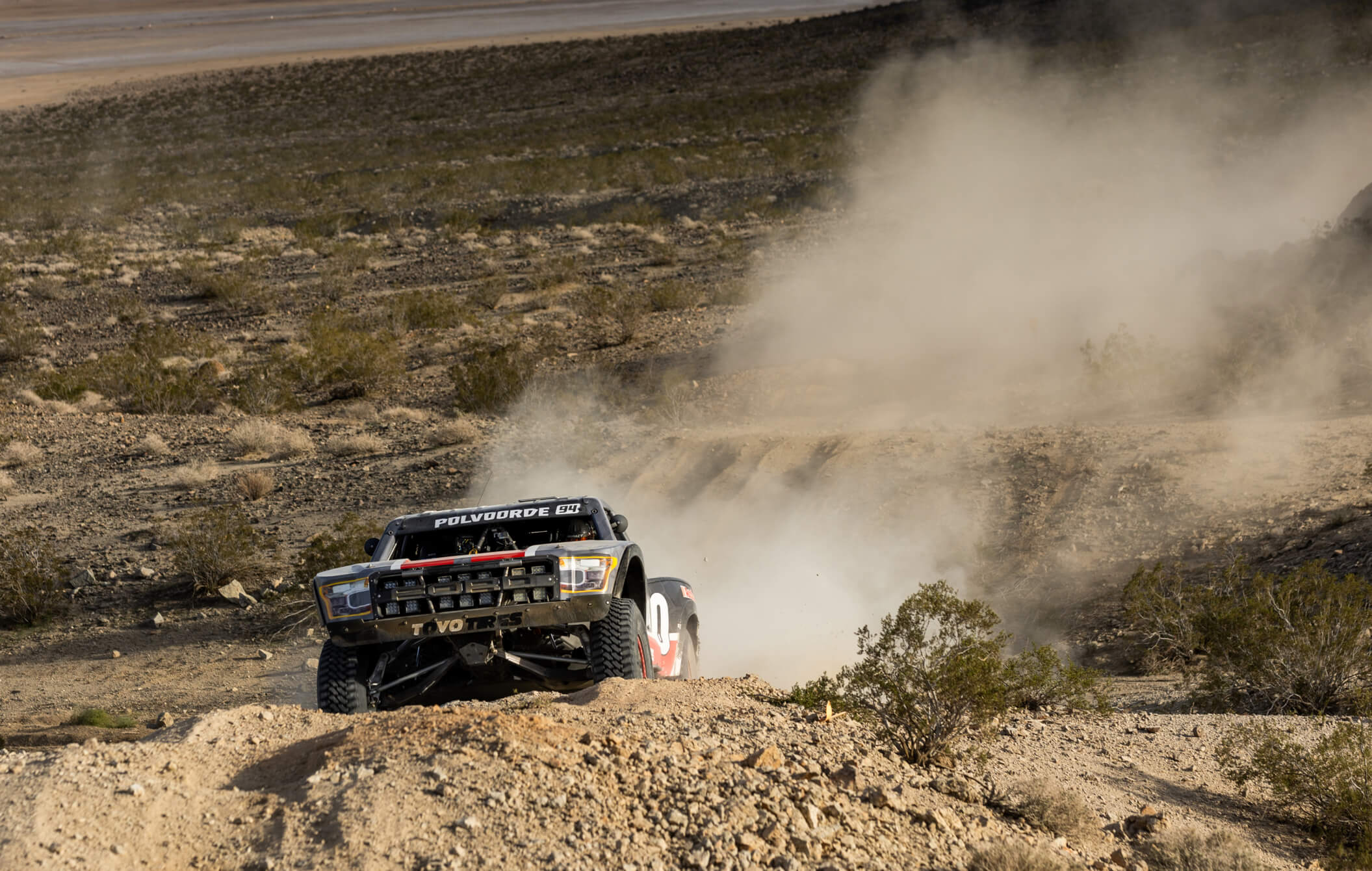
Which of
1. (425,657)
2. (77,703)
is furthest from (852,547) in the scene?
(77,703)

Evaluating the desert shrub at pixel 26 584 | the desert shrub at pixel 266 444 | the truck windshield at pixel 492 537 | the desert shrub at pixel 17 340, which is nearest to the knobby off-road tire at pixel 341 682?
the truck windshield at pixel 492 537

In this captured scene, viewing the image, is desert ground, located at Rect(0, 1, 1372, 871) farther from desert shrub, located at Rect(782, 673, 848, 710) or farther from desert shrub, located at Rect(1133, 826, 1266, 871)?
desert shrub, located at Rect(782, 673, 848, 710)

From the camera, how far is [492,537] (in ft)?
24.7

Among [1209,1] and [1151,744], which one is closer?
[1151,744]

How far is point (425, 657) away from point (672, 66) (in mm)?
71421

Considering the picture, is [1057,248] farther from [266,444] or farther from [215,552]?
[215,552]

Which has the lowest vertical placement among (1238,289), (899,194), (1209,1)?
(1238,289)

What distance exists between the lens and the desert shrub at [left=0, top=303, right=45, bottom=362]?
22.0 m

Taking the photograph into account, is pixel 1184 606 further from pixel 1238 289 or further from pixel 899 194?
pixel 899 194

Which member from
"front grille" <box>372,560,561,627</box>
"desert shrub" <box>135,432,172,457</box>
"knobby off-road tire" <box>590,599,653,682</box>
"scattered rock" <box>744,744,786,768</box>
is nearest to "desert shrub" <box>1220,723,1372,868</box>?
"scattered rock" <box>744,744,786,768</box>

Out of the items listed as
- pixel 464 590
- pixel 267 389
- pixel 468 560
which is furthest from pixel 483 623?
pixel 267 389

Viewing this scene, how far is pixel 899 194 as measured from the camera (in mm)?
30844

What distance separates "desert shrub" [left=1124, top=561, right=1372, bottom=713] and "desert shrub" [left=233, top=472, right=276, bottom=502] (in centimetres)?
1104

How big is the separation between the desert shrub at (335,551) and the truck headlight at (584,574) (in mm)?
5185
